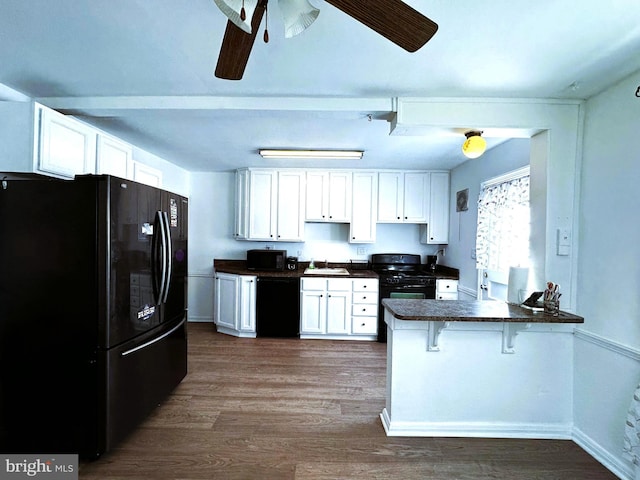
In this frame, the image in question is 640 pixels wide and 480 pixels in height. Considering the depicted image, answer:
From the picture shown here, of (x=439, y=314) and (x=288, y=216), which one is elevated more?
(x=288, y=216)

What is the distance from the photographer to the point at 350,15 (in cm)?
102

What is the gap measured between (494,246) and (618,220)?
4.30 feet

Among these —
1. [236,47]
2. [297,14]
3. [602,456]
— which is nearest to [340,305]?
[602,456]

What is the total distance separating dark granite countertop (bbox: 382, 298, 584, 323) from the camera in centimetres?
188

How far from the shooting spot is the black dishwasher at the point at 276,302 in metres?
3.92

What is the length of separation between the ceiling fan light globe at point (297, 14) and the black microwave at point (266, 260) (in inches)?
130

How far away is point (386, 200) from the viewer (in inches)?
167

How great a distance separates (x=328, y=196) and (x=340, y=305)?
147 centimetres

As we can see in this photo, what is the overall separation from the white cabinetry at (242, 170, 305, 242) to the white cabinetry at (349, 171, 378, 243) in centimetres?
71

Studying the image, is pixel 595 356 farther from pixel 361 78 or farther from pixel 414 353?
pixel 361 78

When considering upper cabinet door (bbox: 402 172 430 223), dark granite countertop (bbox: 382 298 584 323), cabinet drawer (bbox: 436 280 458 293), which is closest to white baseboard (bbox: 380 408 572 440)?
dark granite countertop (bbox: 382 298 584 323)

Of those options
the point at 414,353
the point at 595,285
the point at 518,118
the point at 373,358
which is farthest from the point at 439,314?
the point at 373,358

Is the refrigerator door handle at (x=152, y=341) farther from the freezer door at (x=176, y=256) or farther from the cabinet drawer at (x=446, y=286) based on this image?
the cabinet drawer at (x=446, y=286)

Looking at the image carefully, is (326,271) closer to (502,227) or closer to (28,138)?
(502,227)
